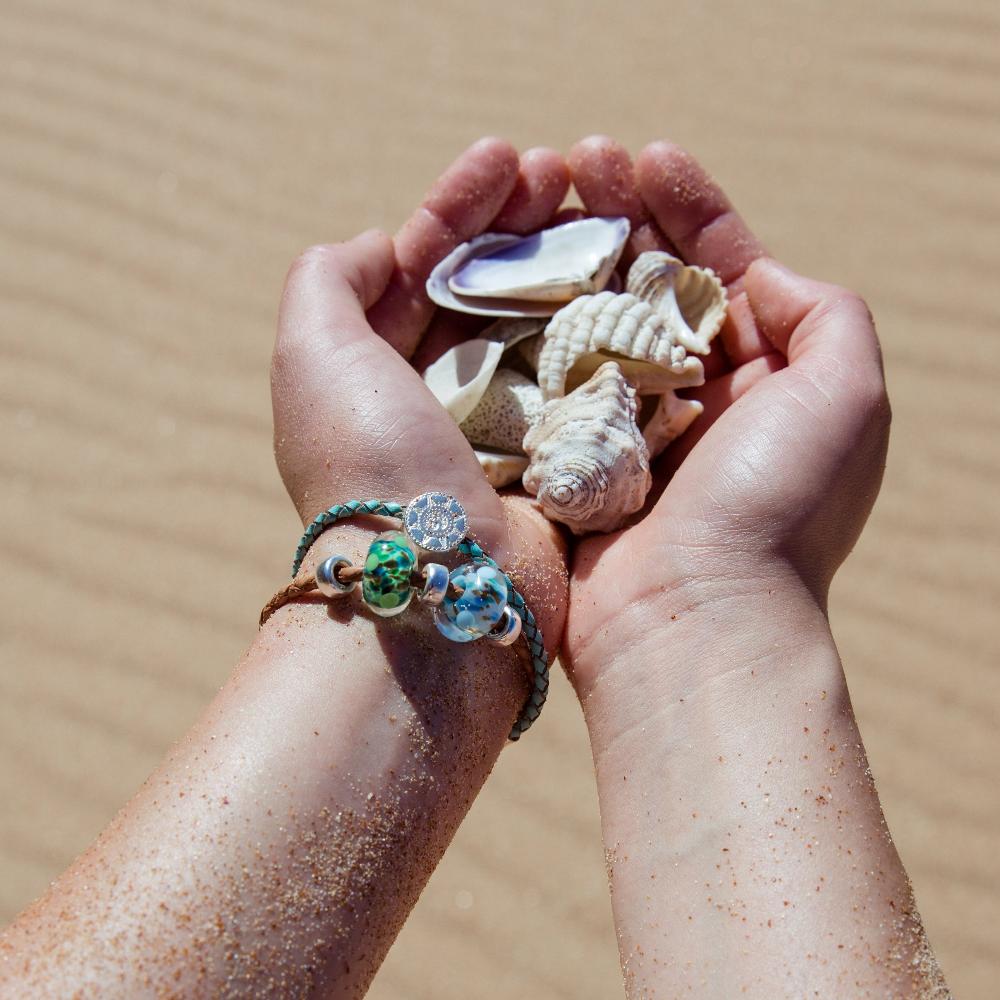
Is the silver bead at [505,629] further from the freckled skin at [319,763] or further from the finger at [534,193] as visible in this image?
the finger at [534,193]

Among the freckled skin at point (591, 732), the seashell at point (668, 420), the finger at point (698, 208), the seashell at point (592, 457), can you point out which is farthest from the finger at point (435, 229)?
the seashell at point (668, 420)

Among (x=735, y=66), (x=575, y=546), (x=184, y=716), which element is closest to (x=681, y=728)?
(x=575, y=546)

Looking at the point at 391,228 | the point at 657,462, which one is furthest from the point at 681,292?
the point at 391,228

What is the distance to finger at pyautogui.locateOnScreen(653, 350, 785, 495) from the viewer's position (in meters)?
1.94

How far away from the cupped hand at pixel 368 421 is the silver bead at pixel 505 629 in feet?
0.53

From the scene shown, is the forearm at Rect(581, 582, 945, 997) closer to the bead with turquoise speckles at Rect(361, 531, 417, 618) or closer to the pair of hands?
the pair of hands

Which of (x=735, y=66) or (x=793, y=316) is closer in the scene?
(x=793, y=316)

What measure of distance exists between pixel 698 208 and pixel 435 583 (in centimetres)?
113

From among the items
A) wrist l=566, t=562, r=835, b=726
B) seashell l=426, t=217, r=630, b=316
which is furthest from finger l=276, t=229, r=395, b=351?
wrist l=566, t=562, r=835, b=726

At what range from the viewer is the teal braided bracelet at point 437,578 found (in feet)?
4.49

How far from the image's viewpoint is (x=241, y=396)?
125 inches

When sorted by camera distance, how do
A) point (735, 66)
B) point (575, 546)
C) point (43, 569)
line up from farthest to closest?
point (735, 66) < point (43, 569) < point (575, 546)

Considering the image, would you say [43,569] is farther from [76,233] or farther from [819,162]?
[819,162]

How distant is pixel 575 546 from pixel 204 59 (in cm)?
290
